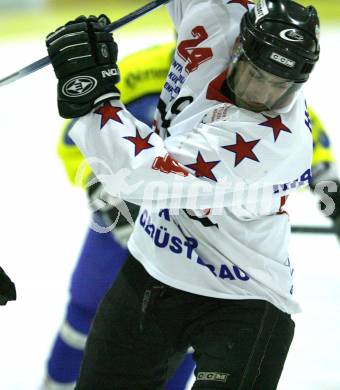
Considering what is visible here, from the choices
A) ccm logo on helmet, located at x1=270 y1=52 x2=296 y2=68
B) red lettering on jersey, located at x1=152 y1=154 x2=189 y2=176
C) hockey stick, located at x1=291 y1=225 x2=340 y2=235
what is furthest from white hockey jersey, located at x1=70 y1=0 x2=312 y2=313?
hockey stick, located at x1=291 y1=225 x2=340 y2=235

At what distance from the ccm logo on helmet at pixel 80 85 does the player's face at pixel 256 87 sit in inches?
10.6

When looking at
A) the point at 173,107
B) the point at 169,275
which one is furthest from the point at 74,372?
the point at 173,107

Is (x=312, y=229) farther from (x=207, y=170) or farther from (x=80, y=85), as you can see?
(x=80, y=85)

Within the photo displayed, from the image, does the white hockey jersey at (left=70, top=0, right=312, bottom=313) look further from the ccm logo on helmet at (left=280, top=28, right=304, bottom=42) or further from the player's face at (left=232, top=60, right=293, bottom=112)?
the ccm logo on helmet at (left=280, top=28, right=304, bottom=42)

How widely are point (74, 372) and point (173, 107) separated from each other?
38.4 inches

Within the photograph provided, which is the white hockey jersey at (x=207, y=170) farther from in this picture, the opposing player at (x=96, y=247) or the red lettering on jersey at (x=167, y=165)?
the opposing player at (x=96, y=247)

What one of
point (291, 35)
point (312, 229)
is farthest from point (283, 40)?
point (312, 229)

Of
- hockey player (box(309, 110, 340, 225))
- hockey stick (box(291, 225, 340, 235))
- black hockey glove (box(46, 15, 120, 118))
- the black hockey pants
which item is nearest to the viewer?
black hockey glove (box(46, 15, 120, 118))

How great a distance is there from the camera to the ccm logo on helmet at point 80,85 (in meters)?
1.57

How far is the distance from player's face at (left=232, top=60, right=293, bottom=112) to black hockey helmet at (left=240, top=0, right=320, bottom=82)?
2cm

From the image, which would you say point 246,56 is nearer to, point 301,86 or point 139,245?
point 301,86

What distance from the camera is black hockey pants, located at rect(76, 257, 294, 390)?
67.1 inches

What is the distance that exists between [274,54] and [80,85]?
1.13 feet

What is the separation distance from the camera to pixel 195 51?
1.77m
